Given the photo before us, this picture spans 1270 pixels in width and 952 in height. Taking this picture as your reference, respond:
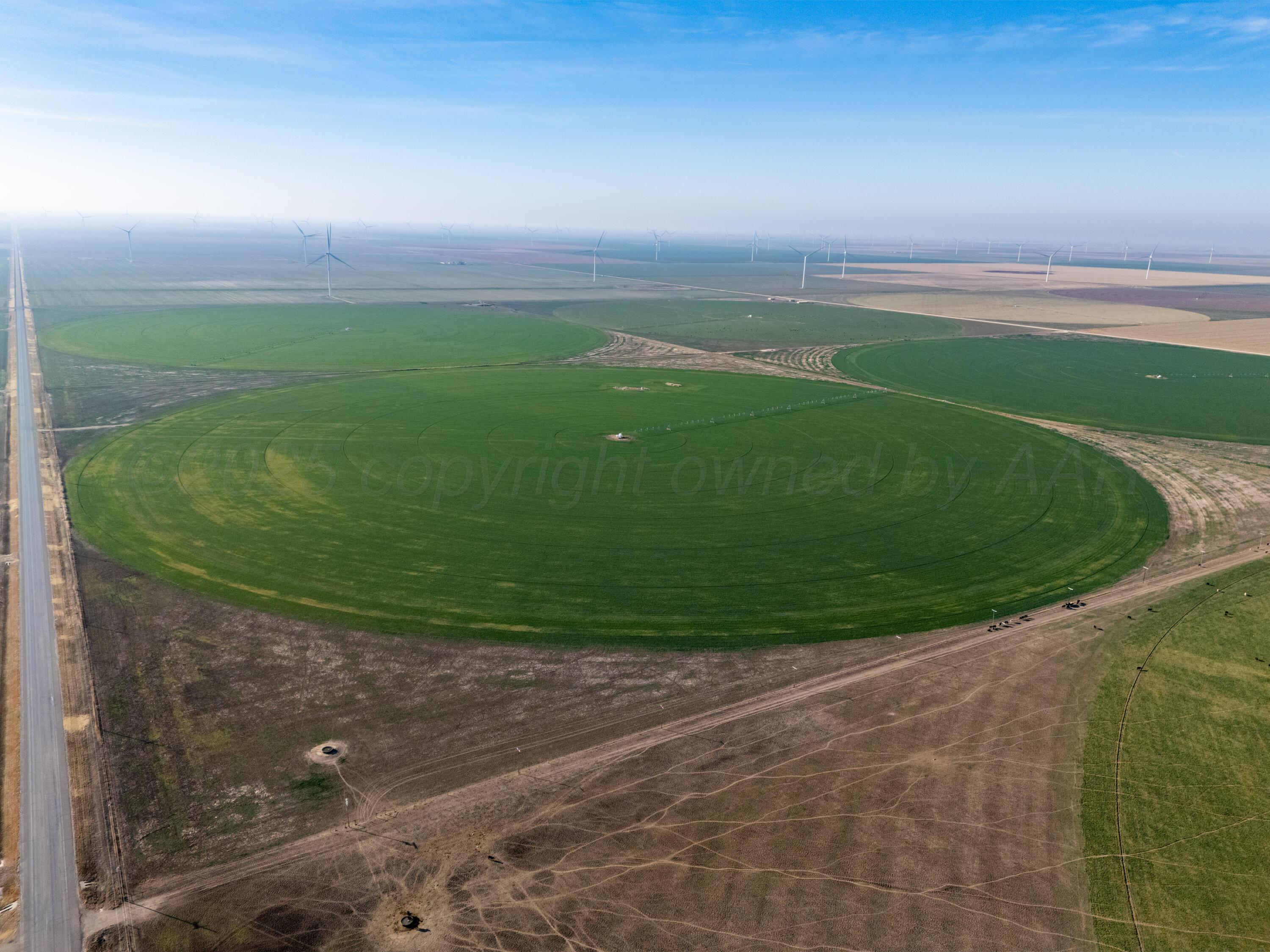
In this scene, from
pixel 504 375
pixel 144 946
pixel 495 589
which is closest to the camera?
pixel 144 946

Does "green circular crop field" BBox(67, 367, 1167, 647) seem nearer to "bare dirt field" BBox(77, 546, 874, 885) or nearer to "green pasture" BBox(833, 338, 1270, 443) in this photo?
"bare dirt field" BBox(77, 546, 874, 885)

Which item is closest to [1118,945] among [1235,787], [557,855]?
[1235,787]

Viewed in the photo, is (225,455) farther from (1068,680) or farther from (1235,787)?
(1235,787)

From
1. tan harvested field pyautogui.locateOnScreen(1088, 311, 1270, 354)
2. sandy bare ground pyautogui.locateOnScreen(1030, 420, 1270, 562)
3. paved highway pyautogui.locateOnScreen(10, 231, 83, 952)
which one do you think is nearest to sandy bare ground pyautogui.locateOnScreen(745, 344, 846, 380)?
sandy bare ground pyautogui.locateOnScreen(1030, 420, 1270, 562)

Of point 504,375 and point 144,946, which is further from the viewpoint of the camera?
point 504,375

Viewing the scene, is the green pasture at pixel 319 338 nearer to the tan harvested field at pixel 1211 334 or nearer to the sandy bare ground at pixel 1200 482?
the sandy bare ground at pixel 1200 482

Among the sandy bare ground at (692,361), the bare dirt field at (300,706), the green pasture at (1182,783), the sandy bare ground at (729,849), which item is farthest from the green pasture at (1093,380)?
the bare dirt field at (300,706)

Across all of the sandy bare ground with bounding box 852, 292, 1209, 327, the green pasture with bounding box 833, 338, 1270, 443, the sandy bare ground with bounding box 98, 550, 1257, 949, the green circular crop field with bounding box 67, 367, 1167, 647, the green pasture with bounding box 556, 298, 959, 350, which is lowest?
the sandy bare ground with bounding box 98, 550, 1257, 949

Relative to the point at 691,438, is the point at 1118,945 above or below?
below
